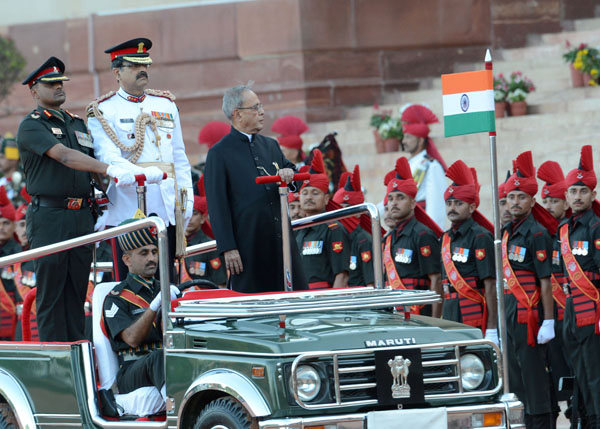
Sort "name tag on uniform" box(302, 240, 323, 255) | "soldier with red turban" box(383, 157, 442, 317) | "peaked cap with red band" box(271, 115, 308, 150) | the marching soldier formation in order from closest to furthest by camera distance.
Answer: the marching soldier formation < "soldier with red turban" box(383, 157, 442, 317) < "name tag on uniform" box(302, 240, 323, 255) < "peaked cap with red band" box(271, 115, 308, 150)

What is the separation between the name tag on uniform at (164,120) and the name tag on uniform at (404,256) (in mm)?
3151

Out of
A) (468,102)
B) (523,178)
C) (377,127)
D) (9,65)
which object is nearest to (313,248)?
(523,178)

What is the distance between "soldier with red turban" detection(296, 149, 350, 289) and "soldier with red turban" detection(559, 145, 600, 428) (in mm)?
2526

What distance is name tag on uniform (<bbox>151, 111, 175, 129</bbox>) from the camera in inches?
378

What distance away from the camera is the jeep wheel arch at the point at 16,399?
328 inches

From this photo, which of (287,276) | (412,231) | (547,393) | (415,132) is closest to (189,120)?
(415,132)

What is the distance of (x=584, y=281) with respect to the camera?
10836 mm

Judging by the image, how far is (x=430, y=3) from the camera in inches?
821

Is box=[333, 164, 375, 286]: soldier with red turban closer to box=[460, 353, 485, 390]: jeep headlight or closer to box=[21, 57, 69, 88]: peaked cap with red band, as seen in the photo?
box=[21, 57, 69, 88]: peaked cap with red band

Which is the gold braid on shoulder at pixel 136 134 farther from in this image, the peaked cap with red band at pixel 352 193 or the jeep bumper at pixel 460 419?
the peaked cap with red band at pixel 352 193

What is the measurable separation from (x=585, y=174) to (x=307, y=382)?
14.9 ft

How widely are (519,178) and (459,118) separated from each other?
2.32 metres

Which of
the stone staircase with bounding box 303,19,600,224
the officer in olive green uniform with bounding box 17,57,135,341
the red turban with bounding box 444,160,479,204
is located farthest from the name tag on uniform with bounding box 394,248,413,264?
the officer in olive green uniform with bounding box 17,57,135,341

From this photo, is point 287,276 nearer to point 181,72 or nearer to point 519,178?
point 519,178
